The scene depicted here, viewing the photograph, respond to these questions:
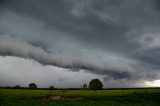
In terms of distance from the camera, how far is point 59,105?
2394 inches

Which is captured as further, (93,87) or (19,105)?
(93,87)

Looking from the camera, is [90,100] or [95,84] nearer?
[90,100]

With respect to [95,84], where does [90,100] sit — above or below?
below

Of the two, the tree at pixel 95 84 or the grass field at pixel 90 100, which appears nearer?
the grass field at pixel 90 100

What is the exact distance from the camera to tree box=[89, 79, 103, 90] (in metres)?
133

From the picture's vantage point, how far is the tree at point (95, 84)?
133250 millimetres

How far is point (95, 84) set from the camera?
440 ft

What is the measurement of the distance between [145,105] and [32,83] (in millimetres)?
139802

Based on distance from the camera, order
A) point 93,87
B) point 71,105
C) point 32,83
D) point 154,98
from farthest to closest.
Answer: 1. point 32,83
2. point 93,87
3. point 154,98
4. point 71,105

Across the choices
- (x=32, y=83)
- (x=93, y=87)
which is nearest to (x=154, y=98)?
(x=93, y=87)

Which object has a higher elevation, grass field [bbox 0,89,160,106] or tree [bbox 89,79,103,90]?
tree [bbox 89,79,103,90]

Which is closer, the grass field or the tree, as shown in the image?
the grass field

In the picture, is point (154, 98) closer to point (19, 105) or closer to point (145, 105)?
point (145, 105)

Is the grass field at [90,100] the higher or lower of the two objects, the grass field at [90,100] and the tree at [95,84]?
the lower
